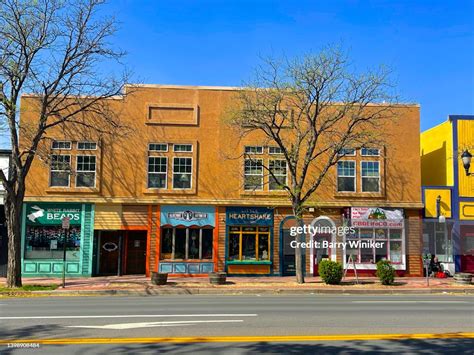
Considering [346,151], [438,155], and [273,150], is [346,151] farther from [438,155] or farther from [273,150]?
[438,155]

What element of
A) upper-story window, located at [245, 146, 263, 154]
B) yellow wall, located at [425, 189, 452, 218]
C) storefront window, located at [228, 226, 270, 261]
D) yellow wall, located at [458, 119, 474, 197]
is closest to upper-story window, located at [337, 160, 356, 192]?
yellow wall, located at [425, 189, 452, 218]

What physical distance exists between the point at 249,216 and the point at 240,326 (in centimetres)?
1431

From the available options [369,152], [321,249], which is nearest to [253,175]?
[321,249]

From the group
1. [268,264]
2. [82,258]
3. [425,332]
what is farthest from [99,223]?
[425,332]

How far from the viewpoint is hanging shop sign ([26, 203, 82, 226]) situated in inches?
905

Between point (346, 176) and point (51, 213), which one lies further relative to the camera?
point (346, 176)

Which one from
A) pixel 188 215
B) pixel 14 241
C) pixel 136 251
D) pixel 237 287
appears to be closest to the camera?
pixel 14 241

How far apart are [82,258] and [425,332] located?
1775cm

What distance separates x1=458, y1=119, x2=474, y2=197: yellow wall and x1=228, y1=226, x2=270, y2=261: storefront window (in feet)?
34.1

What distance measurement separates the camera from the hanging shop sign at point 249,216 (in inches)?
936

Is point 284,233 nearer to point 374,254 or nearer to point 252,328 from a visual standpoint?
point 374,254

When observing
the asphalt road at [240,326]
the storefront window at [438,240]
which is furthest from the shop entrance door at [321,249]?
the asphalt road at [240,326]

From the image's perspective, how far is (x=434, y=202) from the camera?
24.4 metres

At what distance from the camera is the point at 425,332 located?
29.8 feet
